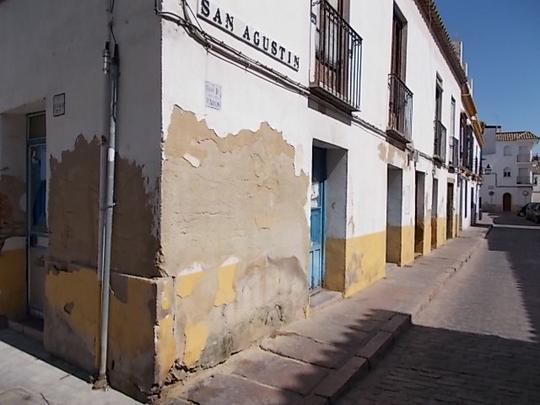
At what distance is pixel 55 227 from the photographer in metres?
3.96

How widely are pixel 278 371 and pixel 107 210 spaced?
A: 191cm

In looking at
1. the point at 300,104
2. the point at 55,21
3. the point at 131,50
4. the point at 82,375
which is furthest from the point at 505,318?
the point at 55,21

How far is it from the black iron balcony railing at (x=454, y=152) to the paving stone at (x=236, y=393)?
47.2ft

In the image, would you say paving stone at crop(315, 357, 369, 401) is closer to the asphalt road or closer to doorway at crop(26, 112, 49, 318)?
the asphalt road

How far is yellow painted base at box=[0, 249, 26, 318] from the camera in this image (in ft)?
15.9

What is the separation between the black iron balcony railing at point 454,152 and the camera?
16.3 m

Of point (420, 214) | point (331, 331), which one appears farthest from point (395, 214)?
point (331, 331)

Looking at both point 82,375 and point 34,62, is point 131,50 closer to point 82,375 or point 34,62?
point 34,62

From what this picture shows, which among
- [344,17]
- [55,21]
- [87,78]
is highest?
[344,17]

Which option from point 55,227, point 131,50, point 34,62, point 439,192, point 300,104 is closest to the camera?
point 131,50

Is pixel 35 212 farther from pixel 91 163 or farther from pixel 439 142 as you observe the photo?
pixel 439 142

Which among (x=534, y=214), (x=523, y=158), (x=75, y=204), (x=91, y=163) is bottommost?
(x=534, y=214)

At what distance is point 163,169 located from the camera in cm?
310

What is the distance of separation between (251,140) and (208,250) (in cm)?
113
